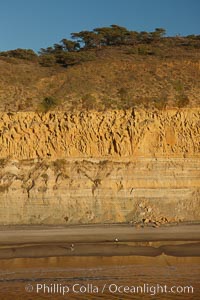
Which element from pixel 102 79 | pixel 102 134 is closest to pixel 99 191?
pixel 102 134

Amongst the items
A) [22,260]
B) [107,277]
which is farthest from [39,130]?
[107,277]

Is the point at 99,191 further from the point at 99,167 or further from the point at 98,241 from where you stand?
the point at 98,241

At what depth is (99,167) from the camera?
84.4 ft

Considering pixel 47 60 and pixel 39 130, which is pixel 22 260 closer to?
pixel 39 130

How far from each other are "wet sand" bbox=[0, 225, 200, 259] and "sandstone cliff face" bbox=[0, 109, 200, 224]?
1.81 metres

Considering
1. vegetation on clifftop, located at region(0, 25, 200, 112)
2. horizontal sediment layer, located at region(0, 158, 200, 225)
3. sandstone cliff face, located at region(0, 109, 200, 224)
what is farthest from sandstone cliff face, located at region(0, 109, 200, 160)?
vegetation on clifftop, located at region(0, 25, 200, 112)

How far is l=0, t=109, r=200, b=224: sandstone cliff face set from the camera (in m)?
24.4

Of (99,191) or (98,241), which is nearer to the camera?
(98,241)

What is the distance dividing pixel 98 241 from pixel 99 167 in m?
6.19

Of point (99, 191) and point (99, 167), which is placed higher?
point (99, 167)

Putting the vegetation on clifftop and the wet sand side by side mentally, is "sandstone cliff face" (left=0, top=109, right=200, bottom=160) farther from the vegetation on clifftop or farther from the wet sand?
the wet sand

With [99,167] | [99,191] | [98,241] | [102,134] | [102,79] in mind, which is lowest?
[98,241]

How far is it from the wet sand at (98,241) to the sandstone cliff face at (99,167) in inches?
71.1

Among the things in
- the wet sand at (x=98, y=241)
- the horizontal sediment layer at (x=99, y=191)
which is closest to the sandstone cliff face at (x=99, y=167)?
the horizontal sediment layer at (x=99, y=191)
